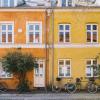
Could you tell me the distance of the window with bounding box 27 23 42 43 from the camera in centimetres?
4659

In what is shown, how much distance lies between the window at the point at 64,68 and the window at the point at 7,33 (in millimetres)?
4335

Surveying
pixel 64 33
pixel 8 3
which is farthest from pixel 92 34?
pixel 8 3

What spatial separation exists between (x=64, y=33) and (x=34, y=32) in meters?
2.39

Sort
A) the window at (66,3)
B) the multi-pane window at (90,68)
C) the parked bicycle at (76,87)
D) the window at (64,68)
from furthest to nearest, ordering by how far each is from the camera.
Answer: the window at (66,3), the window at (64,68), the multi-pane window at (90,68), the parked bicycle at (76,87)

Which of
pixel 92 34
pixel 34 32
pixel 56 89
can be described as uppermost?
pixel 34 32

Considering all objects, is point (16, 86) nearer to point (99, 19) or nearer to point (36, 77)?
point (36, 77)

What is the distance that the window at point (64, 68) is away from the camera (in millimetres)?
46438

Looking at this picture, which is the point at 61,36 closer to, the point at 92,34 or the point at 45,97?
the point at 92,34

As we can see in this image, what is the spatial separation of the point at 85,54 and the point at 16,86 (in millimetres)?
5995

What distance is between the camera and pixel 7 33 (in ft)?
153

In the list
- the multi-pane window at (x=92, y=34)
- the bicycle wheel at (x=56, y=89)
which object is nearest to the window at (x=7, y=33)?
the bicycle wheel at (x=56, y=89)

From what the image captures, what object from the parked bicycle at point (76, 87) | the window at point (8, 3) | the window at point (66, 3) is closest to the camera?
the parked bicycle at point (76, 87)

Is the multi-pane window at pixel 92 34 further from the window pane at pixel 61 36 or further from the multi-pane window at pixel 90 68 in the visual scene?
the window pane at pixel 61 36

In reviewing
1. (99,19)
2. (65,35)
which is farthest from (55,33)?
(99,19)
